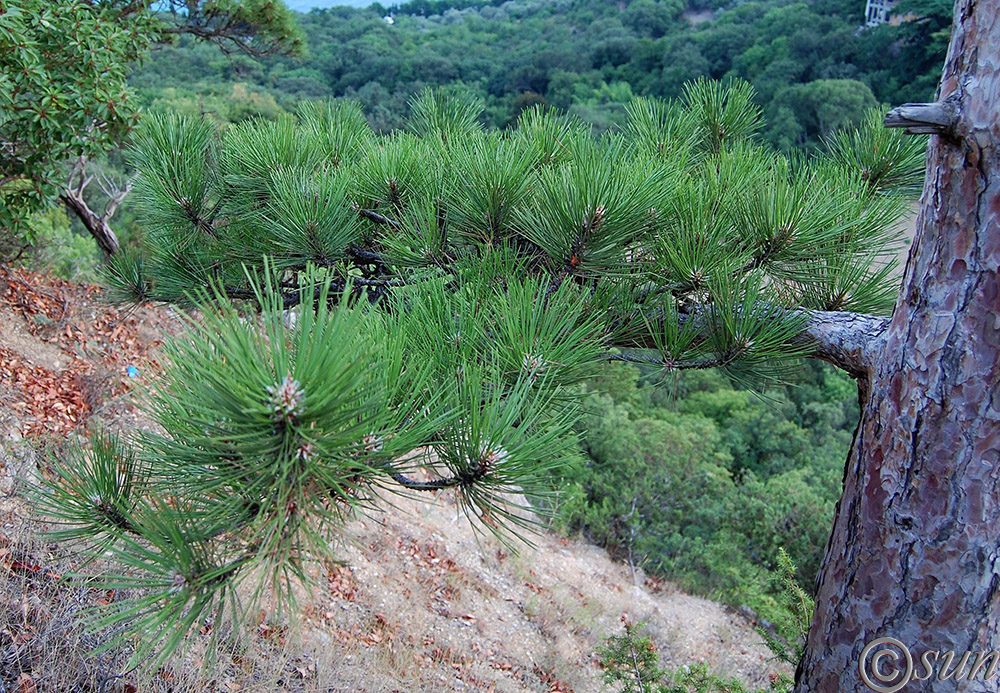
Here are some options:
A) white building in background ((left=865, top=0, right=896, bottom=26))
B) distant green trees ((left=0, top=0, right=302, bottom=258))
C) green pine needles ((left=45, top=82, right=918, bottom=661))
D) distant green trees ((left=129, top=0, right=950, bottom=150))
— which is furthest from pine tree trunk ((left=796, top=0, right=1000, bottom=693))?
white building in background ((left=865, top=0, right=896, bottom=26))

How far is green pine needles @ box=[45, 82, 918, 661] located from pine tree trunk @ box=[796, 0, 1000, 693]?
236 mm

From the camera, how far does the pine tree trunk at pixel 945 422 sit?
1.12m

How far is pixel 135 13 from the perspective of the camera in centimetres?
402

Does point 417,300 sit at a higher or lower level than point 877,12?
lower

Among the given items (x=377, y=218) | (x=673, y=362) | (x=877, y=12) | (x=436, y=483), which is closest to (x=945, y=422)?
(x=673, y=362)

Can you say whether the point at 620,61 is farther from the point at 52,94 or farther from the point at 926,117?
the point at 926,117

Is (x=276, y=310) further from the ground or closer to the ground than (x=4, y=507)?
further from the ground

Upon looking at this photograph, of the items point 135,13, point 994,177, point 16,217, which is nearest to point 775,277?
point 994,177

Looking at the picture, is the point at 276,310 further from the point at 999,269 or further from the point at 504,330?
the point at 999,269

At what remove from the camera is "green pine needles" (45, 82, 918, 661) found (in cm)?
73

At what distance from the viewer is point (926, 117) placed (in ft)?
3.43

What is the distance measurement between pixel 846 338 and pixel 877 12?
19853mm

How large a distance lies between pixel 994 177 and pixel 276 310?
117cm

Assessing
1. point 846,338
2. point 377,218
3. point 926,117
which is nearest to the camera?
point 926,117
